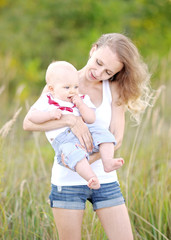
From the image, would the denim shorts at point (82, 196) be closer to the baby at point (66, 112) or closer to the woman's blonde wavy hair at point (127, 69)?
the baby at point (66, 112)

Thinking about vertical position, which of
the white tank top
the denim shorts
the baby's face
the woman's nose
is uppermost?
the woman's nose

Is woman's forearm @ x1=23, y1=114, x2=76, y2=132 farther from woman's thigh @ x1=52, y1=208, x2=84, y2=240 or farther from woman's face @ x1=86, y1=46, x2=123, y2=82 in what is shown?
woman's thigh @ x1=52, y1=208, x2=84, y2=240

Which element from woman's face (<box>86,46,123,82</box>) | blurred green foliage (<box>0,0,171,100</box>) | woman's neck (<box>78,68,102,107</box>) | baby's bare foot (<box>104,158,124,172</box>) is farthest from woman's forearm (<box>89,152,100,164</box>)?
blurred green foliage (<box>0,0,171,100</box>)

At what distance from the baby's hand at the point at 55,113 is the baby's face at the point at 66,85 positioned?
9 centimetres

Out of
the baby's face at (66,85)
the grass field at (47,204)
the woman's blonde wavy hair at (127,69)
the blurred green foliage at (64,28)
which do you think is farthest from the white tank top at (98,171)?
the blurred green foliage at (64,28)

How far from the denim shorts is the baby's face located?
566mm

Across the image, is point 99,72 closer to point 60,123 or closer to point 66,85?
point 66,85

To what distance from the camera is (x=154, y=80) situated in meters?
6.25

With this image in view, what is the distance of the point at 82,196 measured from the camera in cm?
219

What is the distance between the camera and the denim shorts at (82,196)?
7.08 ft

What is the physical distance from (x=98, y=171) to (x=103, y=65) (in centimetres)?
68

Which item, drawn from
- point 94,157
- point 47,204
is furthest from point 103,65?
point 47,204

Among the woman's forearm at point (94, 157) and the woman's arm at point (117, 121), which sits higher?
the woman's arm at point (117, 121)

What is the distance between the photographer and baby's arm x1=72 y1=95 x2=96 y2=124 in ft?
7.14
